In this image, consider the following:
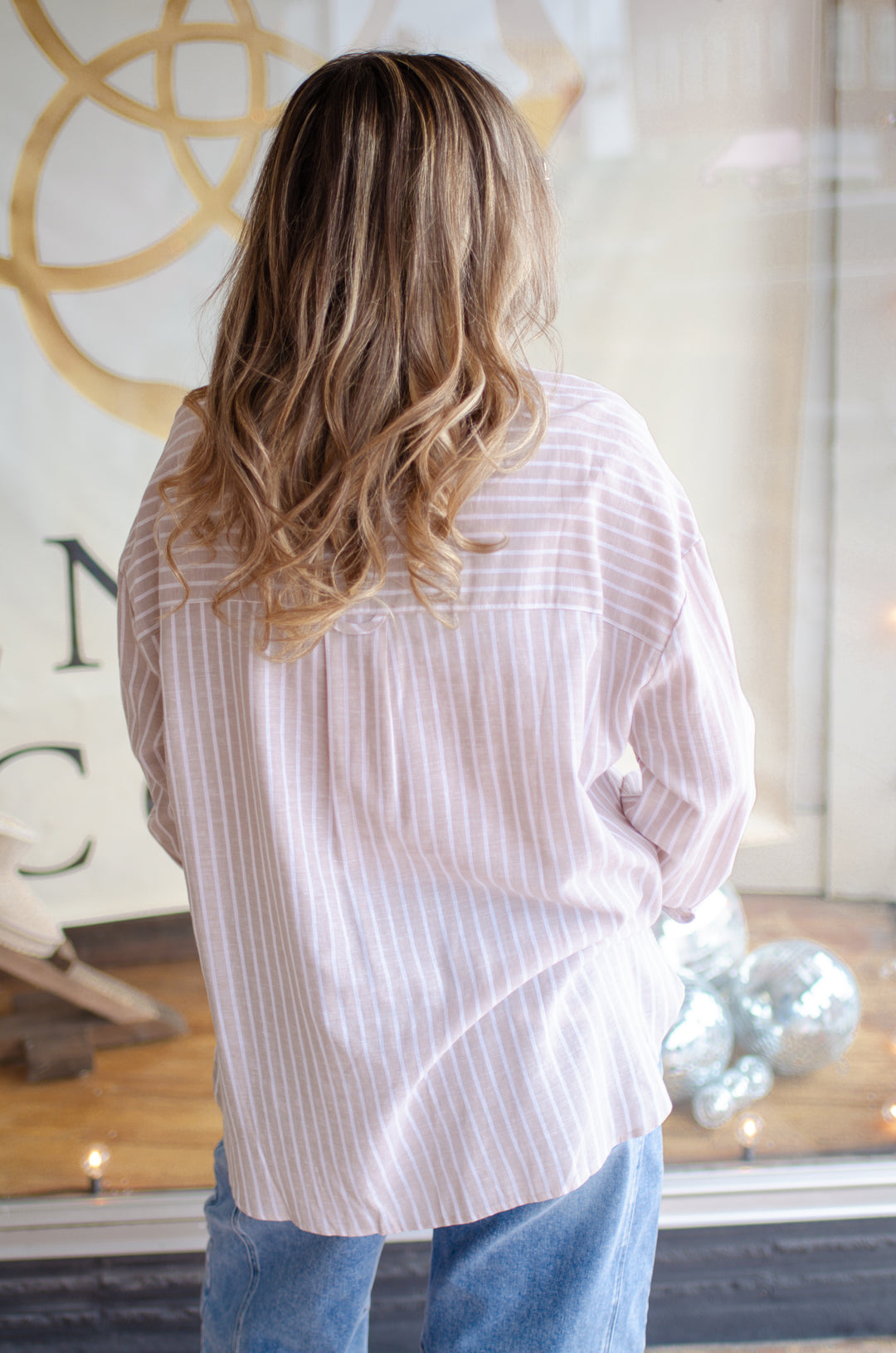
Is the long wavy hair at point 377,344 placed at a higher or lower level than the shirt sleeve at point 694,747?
higher

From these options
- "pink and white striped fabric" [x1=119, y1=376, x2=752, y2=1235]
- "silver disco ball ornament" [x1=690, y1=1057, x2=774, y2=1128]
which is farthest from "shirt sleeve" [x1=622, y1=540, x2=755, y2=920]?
"silver disco ball ornament" [x1=690, y1=1057, x2=774, y2=1128]

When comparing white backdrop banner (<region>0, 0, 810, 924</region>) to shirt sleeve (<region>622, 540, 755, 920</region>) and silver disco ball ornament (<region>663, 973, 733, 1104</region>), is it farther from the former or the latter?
shirt sleeve (<region>622, 540, 755, 920</region>)

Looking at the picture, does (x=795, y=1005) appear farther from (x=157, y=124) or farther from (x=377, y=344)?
(x=157, y=124)

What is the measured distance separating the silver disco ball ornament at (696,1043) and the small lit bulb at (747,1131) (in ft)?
0.29

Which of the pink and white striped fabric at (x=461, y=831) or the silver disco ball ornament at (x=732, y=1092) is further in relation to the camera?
the silver disco ball ornament at (x=732, y=1092)

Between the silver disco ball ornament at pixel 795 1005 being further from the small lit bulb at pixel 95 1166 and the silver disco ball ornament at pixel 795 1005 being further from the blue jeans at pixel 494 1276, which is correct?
the small lit bulb at pixel 95 1166

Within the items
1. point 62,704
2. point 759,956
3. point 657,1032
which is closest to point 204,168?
point 62,704

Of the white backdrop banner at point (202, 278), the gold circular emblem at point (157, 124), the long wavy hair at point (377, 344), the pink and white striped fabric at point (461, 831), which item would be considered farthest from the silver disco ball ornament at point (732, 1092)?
the gold circular emblem at point (157, 124)

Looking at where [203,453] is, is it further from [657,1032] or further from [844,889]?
[844,889]

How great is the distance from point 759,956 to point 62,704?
1158mm

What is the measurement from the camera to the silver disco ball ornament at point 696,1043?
1394 millimetres

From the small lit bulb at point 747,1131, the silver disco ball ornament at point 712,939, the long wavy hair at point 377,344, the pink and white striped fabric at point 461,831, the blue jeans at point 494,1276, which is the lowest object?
the small lit bulb at point 747,1131

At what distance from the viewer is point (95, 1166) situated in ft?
4.79

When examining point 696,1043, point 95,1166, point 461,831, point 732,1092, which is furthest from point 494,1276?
point 95,1166
